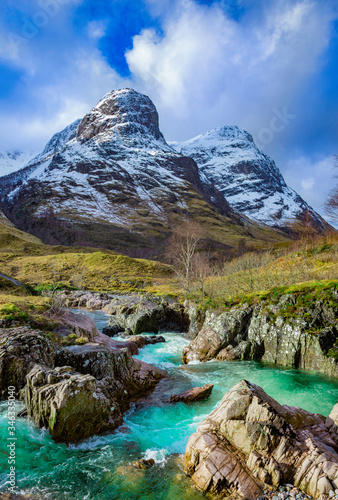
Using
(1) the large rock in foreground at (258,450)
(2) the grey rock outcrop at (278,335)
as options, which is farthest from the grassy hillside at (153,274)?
(1) the large rock in foreground at (258,450)

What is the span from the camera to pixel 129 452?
7.94 meters

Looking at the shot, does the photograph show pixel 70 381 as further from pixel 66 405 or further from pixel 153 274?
pixel 153 274

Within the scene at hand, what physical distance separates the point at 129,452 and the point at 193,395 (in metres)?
4.25

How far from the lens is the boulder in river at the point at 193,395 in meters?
11.3

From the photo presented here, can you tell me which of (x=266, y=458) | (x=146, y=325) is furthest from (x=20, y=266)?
(x=266, y=458)

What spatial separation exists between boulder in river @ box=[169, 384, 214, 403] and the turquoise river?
0.92ft

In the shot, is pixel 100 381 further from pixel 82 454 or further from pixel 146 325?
pixel 146 325

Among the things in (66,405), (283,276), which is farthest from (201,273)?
(66,405)

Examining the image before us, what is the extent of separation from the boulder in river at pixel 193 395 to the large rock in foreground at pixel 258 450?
154 inches

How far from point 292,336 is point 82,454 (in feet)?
41.3

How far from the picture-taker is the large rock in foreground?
6.04 meters

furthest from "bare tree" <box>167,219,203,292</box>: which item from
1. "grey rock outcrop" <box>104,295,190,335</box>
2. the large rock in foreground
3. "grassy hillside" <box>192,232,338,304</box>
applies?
the large rock in foreground

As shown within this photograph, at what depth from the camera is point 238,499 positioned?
583cm

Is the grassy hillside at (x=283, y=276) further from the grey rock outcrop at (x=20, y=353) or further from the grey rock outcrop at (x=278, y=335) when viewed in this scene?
the grey rock outcrop at (x=20, y=353)
